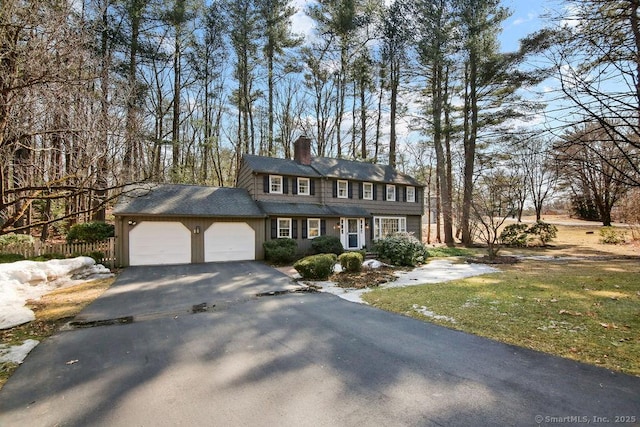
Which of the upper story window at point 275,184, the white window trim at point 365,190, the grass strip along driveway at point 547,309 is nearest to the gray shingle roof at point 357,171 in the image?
the white window trim at point 365,190

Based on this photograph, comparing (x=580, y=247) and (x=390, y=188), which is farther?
(x=390, y=188)

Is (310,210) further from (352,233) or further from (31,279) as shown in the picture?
(31,279)

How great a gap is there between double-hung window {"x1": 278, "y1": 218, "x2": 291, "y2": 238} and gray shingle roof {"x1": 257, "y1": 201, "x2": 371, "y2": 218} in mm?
537

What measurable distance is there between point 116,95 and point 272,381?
8353 millimetres

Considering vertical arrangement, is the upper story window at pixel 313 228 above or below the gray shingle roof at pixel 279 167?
below

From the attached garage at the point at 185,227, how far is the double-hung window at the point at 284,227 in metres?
1.02

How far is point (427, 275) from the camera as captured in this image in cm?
1109

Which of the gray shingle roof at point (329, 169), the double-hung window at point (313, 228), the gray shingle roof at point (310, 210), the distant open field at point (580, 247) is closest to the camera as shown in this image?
the gray shingle roof at point (310, 210)

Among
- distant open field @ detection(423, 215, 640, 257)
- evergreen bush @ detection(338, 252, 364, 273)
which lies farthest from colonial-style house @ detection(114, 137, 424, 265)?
distant open field @ detection(423, 215, 640, 257)

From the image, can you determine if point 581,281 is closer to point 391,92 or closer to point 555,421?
point 555,421

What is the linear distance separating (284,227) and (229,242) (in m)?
2.98

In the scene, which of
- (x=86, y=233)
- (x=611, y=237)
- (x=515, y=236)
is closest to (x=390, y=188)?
(x=515, y=236)

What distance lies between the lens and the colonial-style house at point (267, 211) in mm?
13148

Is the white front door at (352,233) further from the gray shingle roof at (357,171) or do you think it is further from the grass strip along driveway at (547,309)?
the grass strip along driveway at (547,309)
